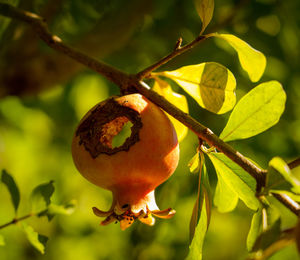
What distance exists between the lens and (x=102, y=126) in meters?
0.76

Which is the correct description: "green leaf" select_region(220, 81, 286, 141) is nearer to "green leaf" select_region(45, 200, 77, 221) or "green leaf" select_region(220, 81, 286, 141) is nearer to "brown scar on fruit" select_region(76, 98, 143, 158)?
"brown scar on fruit" select_region(76, 98, 143, 158)

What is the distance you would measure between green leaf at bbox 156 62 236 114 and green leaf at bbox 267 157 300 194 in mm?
211

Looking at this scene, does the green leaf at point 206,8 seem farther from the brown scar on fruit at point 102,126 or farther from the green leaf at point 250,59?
the brown scar on fruit at point 102,126

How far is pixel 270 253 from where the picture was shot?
0.48 meters

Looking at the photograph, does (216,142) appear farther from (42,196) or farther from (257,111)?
(42,196)

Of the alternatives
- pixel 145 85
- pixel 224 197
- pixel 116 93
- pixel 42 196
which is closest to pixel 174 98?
pixel 145 85

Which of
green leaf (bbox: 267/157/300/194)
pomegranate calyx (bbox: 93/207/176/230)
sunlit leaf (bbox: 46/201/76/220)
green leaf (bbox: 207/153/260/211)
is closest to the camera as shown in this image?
green leaf (bbox: 267/157/300/194)

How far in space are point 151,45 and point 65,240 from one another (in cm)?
90

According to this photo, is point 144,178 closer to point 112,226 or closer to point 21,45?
point 21,45

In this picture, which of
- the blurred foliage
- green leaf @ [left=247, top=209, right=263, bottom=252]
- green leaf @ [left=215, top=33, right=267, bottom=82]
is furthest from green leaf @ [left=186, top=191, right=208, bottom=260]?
the blurred foliage

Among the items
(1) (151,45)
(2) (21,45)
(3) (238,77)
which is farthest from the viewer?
(3) (238,77)

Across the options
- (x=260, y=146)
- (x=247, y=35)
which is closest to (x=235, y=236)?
(x=260, y=146)

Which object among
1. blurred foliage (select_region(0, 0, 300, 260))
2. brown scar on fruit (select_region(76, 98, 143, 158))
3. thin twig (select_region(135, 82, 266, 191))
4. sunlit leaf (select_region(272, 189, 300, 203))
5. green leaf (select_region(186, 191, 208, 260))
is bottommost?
blurred foliage (select_region(0, 0, 300, 260))

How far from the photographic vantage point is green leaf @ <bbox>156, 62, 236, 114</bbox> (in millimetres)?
759
